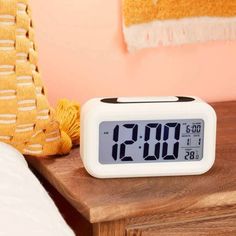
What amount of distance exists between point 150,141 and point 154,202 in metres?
0.12

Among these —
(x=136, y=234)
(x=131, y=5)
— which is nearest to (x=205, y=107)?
(x=136, y=234)

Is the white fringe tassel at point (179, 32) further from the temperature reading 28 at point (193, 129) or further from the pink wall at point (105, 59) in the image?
the temperature reading 28 at point (193, 129)

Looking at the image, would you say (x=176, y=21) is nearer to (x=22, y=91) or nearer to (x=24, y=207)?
(x=22, y=91)

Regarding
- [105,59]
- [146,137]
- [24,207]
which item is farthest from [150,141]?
[105,59]

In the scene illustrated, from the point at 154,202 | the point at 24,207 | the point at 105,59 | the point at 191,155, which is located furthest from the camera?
the point at 105,59

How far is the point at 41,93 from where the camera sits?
0.87 meters

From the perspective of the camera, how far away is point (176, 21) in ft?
3.89

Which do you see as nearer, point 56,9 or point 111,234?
point 111,234

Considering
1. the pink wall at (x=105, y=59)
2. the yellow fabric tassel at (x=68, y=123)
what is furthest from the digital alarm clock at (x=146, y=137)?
the pink wall at (x=105, y=59)

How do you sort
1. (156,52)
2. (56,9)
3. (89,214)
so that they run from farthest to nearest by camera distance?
(156,52) < (56,9) < (89,214)

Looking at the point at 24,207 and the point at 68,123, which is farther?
the point at 68,123

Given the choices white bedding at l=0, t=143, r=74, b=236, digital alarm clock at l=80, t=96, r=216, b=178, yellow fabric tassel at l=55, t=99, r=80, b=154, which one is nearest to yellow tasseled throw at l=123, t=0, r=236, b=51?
yellow fabric tassel at l=55, t=99, r=80, b=154

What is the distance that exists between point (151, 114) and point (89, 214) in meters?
0.18

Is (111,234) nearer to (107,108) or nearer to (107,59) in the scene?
(107,108)
